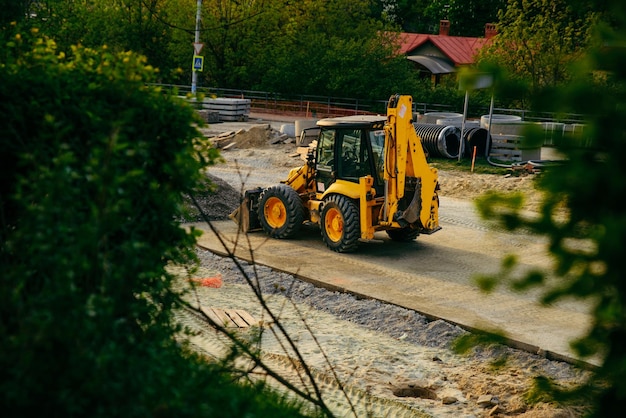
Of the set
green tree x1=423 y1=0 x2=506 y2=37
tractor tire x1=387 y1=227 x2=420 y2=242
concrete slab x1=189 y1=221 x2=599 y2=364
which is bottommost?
concrete slab x1=189 y1=221 x2=599 y2=364

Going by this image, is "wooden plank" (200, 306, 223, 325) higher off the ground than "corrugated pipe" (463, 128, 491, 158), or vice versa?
"corrugated pipe" (463, 128, 491, 158)

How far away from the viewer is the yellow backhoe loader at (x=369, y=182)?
625 inches

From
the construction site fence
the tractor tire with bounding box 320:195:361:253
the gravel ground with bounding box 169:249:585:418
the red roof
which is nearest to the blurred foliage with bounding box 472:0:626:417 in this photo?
the gravel ground with bounding box 169:249:585:418

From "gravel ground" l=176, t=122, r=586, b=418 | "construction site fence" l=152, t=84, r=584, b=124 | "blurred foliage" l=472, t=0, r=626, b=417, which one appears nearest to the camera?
"blurred foliage" l=472, t=0, r=626, b=417

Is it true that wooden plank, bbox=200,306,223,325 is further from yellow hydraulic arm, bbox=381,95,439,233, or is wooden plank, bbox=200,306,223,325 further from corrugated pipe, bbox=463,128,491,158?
corrugated pipe, bbox=463,128,491,158

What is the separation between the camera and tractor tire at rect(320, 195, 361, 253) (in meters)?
16.1

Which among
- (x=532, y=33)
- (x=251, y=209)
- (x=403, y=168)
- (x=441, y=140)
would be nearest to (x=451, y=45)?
(x=532, y=33)

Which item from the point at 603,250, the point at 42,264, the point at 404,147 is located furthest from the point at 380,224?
the point at 603,250

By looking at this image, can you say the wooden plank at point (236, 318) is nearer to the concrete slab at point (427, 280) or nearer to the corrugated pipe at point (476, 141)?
the concrete slab at point (427, 280)

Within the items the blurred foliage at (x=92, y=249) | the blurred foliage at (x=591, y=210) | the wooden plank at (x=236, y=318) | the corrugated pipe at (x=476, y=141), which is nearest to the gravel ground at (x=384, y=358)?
the wooden plank at (x=236, y=318)

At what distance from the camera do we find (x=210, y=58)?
157 ft

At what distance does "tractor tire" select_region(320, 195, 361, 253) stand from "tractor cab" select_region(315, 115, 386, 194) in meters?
0.55

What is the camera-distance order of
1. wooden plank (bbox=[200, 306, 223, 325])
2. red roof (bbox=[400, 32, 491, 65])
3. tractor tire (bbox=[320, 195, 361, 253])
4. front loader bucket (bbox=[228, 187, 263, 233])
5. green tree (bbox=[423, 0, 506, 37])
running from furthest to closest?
green tree (bbox=[423, 0, 506, 37]) → red roof (bbox=[400, 32, 491, 65]) → front loader bucket (bbox=[228, 187, 263, 233]) → tractor tire (bbox=[320, 195, 361, 253]) → wooden plank (bbox=[200, 306, 223, 325])

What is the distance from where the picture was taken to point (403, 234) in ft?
57.1
